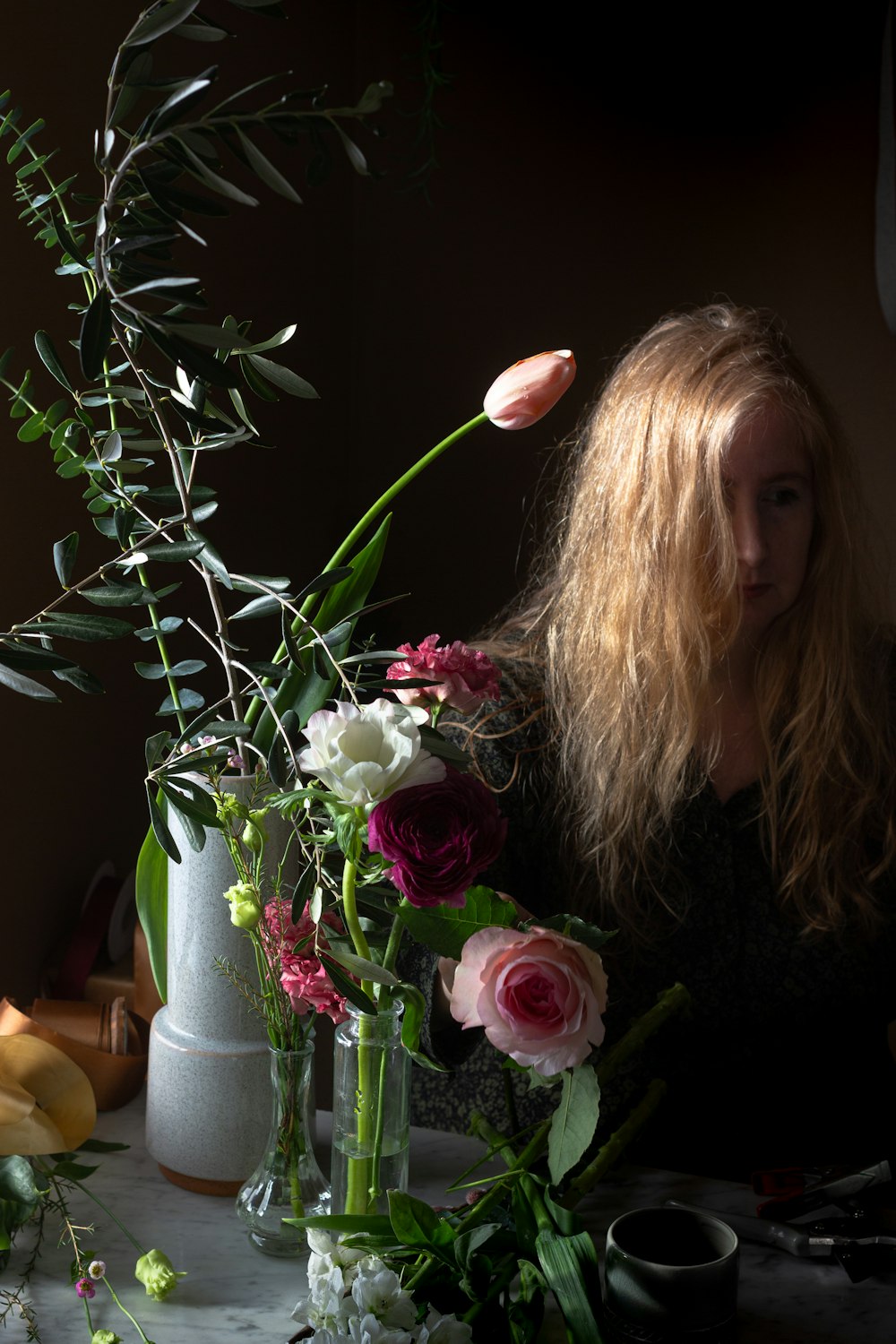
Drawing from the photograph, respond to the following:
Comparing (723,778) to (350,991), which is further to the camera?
(723,778)

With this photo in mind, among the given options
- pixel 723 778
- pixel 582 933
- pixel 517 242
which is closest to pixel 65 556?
pixel 582 933

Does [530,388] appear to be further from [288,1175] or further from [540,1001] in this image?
[288,1175]

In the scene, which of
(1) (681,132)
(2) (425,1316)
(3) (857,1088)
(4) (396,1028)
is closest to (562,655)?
(3) (857,1088)

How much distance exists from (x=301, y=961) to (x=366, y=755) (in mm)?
181

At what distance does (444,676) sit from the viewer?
71cm

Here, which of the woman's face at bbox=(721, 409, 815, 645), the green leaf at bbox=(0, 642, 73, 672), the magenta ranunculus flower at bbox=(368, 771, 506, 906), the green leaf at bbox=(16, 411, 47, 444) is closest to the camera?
the magenta ranunculus flower at bbox=(368, 771, 506, 906)

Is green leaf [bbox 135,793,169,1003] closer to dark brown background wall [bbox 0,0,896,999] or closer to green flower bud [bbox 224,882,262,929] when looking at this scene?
green flower bud [bbox 224,882,262,929]

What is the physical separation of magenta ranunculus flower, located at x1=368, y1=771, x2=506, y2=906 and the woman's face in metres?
0.67

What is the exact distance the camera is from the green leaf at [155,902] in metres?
0.88

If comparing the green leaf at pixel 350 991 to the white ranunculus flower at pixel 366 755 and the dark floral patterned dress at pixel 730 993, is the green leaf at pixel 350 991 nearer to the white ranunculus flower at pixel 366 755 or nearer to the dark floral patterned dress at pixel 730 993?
the white ranunculus flower at pixel 366 755

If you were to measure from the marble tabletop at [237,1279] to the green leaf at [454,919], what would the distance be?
246mm

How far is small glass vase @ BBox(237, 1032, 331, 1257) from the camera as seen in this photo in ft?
2.48

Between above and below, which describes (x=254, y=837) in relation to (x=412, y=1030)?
above

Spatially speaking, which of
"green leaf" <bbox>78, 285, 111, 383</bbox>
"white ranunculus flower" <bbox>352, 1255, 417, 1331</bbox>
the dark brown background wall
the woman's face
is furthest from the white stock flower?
the dark brown background wall
